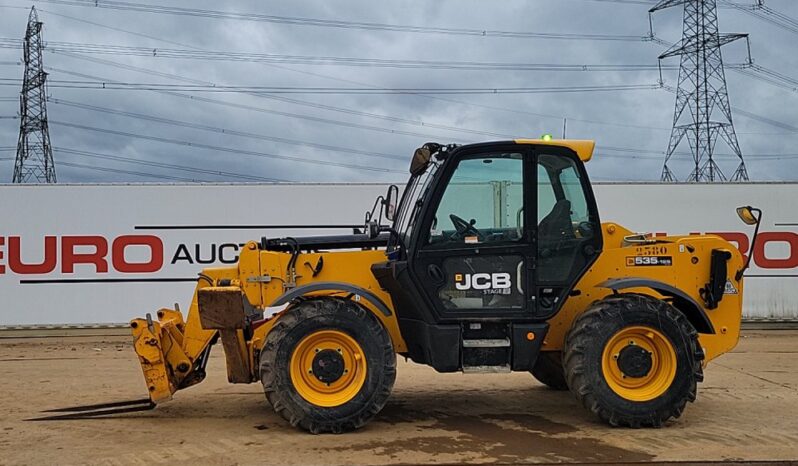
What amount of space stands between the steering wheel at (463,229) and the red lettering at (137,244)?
8.91 meters

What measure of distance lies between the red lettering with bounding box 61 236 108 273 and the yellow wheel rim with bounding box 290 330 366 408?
8.84m

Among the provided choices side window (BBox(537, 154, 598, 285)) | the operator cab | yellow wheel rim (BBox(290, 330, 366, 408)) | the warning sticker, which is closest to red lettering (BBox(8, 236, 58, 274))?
yellow wheel rim (BBox(290, 330, 366, 408))

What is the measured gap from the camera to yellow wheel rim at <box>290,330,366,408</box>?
605 cm


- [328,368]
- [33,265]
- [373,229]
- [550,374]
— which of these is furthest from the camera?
[33,265]

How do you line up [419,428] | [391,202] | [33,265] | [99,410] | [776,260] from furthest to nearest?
[776,260] → [33,265] → [99,410] → [391,202] → [419,428]

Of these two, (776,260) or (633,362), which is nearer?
(633,362)

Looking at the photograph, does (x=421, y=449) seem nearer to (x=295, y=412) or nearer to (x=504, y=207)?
(x=295, y=412)

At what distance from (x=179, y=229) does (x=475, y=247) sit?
8.97 m

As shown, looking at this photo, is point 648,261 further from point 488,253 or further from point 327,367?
point 327,367

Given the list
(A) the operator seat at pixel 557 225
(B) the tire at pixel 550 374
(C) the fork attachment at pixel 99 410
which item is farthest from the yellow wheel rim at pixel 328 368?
(B) the tire at pixel 550 374

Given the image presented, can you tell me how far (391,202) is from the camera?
22.2 feet

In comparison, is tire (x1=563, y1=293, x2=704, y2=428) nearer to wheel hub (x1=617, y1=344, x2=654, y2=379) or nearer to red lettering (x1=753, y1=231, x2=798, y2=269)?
wheel hub (x1=617, y1=344, x2=654, y2=379)

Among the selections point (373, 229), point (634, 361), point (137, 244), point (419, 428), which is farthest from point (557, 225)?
point (137, 244)

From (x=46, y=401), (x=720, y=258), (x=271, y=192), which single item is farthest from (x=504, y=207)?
(x=271, y=192)
